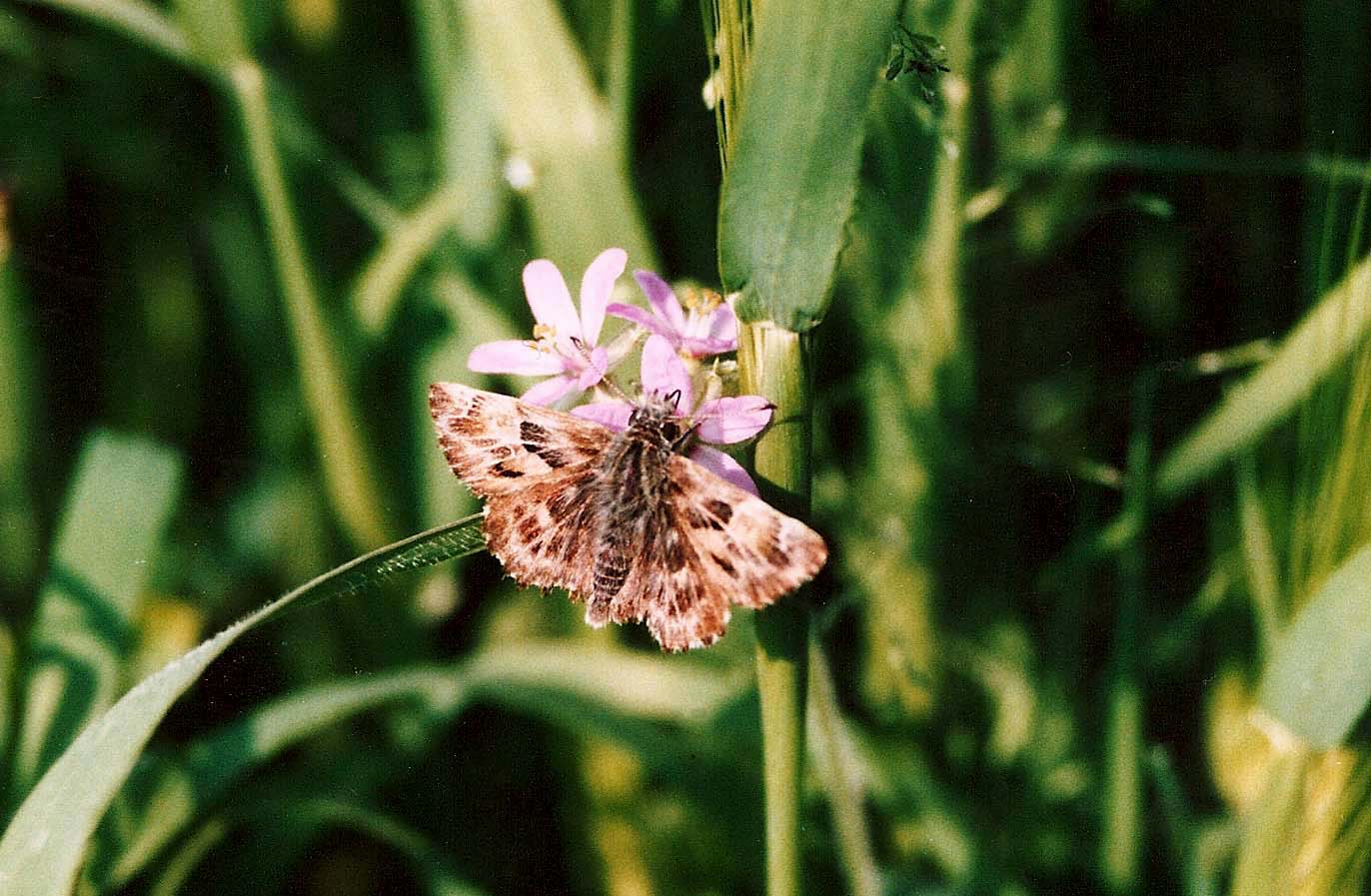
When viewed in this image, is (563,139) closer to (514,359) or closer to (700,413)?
(514,359)

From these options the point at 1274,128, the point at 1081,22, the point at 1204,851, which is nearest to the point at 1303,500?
the point at 1204,851

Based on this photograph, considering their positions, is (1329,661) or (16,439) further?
(16,439)

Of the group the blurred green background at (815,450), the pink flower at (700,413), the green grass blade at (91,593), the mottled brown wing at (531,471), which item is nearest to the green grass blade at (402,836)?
the blurred green background at (815,450)

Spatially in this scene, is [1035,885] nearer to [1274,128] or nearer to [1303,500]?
[1303,500]

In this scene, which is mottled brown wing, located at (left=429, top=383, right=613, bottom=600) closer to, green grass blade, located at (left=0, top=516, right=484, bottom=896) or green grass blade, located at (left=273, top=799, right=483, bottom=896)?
green grass blade, located at (left=0, top=516, right=484, bottom=896)

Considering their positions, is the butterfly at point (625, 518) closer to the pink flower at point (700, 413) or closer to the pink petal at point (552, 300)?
the pink flower at point (700, 413)

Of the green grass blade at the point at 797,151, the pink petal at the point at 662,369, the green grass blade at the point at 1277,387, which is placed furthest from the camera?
the green grass blade at the point at 1277,387

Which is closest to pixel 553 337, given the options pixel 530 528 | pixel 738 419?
pixel 530 528
